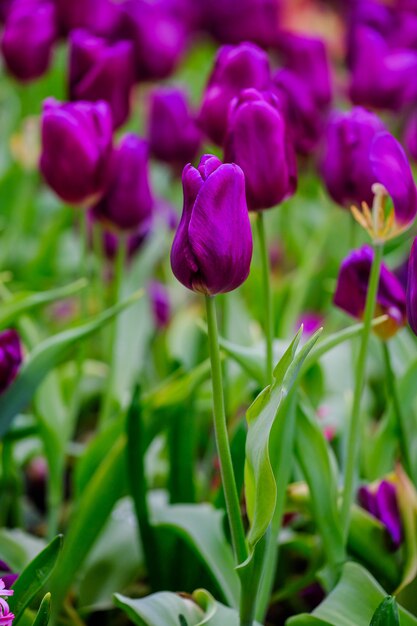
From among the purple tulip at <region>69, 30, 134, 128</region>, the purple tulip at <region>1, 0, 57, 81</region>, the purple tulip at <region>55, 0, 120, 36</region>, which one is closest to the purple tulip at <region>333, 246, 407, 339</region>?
the purple tulip at <region>69, 30, 134, 128</region>

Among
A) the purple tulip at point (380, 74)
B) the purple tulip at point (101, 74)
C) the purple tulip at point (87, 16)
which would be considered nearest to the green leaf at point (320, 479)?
the purple tulip at point (101, 74)

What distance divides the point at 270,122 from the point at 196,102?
1551 mm

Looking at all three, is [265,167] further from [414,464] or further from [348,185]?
[414,464]

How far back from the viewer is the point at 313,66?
1.26 m

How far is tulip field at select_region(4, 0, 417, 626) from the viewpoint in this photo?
27.8 inches

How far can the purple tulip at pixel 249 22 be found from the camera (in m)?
1.67

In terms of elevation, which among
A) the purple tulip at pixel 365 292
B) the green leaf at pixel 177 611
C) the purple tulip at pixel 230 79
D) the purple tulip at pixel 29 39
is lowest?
the green leaf at pixel 177 611

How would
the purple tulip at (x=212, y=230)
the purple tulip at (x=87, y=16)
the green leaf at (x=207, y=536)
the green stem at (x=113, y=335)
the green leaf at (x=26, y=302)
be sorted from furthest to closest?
the purple tulip at (x=87, y=16) → the green stem at (x=113, y=335) → the green leaf at (x=26, y=302) → the green leaf at (x=207, y=536) → the purple tulip at (x=212, y=230)

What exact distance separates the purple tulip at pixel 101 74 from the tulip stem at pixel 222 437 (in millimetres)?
469

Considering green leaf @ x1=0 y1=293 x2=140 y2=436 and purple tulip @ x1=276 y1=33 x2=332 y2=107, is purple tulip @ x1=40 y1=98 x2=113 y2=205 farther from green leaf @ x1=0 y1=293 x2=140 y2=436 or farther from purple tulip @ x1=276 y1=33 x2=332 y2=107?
purple tulip @ x1=276 y1=33 x2=332 y2=107

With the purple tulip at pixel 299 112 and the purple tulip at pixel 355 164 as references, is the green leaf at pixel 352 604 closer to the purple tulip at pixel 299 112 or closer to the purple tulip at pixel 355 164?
the purple tulip at pixel 355 164

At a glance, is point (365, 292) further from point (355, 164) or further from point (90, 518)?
point (90, 518)

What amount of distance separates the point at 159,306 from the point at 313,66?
0.39 meters

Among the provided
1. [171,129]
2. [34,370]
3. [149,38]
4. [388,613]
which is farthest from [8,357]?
[149,38]
